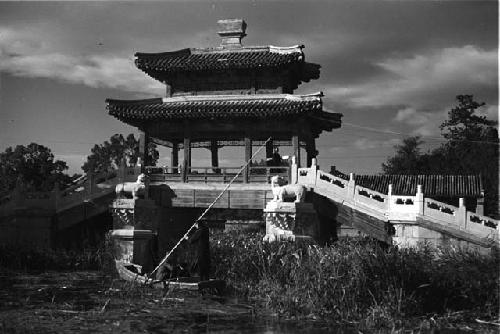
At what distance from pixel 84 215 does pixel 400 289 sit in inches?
509

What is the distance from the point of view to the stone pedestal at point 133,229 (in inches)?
696

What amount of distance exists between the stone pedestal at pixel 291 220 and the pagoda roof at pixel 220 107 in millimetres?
3796

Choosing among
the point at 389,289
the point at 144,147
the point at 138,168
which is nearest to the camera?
the point at 389,289

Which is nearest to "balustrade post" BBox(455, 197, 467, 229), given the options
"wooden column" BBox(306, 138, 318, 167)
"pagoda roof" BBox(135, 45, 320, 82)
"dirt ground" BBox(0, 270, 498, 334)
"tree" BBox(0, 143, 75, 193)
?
"dirt ground" BBox(0, 270, 498, 334)

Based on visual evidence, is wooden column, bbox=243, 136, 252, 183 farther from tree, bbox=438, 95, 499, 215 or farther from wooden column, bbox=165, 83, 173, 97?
tree, bbox=438, 95, 499, 215

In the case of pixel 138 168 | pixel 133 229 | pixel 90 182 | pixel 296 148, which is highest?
pixel 296 148

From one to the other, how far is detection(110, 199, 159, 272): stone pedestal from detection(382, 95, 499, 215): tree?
21.2m

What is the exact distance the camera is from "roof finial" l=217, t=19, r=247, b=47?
72.7 ft

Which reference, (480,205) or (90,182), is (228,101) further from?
(480,205)

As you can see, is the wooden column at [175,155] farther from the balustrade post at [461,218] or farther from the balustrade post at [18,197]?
the balustrade post at [461,218]

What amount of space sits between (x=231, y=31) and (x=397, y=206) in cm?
988

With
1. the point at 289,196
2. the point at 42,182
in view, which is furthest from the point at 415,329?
the point at 42,182

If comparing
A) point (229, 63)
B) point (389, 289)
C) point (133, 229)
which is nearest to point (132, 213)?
point (133, 229)

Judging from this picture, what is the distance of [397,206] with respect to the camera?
16.4m
